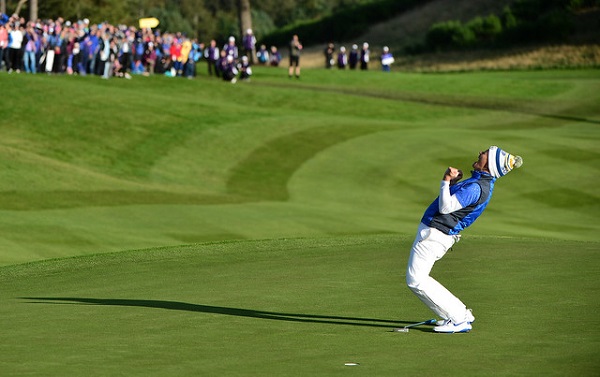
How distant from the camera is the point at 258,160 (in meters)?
40.5

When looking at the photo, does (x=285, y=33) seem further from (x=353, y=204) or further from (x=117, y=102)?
(x=353, y=204)

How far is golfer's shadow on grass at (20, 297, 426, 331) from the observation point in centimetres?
1370

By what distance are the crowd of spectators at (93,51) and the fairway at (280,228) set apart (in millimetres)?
2046

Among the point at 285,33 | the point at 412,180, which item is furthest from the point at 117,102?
the point at 285,33

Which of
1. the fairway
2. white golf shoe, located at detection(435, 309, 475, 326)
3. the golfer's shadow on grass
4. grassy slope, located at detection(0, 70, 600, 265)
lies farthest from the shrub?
white golf shoe, located at detection(435, 309, 475, 326)

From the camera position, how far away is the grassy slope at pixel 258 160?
27.7m

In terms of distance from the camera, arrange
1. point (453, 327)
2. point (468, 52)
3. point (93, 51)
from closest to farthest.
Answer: point (453, 327)
point (93, 51)
point (468, 52)

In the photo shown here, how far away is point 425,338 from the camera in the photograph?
12.7 metres

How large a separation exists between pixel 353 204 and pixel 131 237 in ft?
33.4

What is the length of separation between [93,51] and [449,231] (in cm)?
4607

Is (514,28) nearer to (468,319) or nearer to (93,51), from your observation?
(93,51)

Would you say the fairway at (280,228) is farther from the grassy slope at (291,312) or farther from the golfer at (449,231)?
the golfer at (449,231)

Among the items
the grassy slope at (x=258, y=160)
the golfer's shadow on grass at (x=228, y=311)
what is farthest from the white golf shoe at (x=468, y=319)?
the grassy slope at (x=258, y=160)

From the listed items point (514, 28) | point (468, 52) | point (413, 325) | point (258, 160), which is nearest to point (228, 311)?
point (413, 325)
